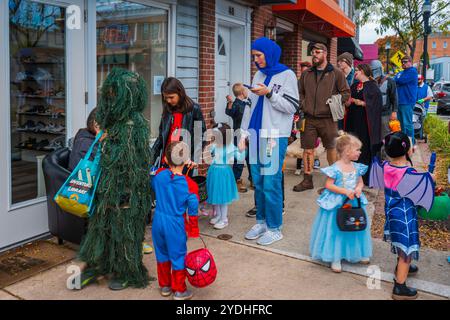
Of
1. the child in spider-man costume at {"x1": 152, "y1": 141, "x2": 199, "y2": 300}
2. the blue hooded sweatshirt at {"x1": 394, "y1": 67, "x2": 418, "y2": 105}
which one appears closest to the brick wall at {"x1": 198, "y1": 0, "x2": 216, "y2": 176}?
the child in spider-man costume at {"x1": 152, "y1": 141, "x2": 199, "y2": 300}

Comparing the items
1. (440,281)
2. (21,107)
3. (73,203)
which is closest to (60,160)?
(21,107)

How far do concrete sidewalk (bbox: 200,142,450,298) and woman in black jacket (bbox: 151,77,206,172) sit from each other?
1068mm

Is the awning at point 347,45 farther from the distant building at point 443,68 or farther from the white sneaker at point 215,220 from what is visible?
the distant building at point 443,68

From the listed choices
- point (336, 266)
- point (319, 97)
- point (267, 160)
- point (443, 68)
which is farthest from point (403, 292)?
point (443, 68)

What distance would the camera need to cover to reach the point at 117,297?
338 cm

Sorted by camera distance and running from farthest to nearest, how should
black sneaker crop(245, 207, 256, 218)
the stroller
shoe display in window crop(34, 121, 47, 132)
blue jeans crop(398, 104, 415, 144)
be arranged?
the stroller → blue jeans crop(398, 104, 415, 144) → black sneaker crop(245, 207, 256, 218) → shoe display in window crop(34, 121, 47, 132)

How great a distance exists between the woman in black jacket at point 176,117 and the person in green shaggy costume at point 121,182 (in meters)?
0.78

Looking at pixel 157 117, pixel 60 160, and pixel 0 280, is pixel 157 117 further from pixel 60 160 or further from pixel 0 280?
pixel 0 280

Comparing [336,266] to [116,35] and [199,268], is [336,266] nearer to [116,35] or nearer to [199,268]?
[199,268]

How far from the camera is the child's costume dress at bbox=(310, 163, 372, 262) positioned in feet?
12.8

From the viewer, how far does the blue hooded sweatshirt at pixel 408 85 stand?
9242mm

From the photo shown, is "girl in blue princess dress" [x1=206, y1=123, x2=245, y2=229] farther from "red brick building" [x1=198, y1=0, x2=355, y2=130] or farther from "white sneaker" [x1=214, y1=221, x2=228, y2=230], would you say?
"red brick building" [x1=198, y1=0, x2=355, y2=130]

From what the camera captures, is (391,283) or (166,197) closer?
(166,197)

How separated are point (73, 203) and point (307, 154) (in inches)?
157
